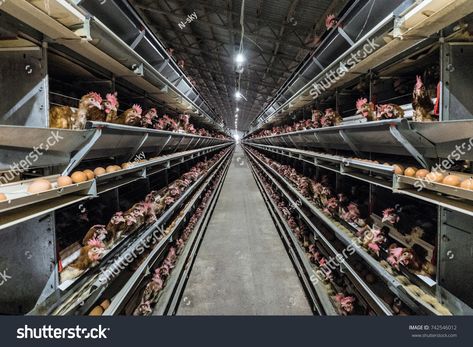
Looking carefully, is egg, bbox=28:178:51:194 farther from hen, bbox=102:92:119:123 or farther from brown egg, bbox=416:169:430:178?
brown egg, bbox=416:169:430:178

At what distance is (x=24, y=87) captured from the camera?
52.4 inches

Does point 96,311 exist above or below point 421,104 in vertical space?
below

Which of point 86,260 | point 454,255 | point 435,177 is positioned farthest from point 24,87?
point 454,255

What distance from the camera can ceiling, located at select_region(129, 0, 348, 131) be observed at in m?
6.20

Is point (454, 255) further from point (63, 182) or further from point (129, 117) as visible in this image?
point (129, 117)

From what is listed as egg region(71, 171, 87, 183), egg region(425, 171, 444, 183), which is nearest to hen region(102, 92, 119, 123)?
egg region(71, 171, 87, 183)

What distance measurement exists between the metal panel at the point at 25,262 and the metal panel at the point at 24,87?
0.56m

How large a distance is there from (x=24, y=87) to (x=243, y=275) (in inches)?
139

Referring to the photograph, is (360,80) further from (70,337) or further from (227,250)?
(227,250)

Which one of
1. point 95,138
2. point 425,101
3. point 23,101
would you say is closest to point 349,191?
point 425,101

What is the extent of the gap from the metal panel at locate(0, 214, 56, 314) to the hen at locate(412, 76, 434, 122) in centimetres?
231

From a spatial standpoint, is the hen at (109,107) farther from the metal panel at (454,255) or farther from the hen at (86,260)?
the metal panel at (454,255)

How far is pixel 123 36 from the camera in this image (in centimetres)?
244

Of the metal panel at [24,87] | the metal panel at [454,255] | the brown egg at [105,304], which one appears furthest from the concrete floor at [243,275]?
the metal panel at [24,87]
